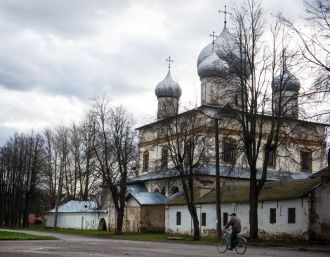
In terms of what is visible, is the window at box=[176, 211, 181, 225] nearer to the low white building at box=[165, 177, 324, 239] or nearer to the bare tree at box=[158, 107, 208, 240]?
the low white building at box=[165, 177, 324, 239]

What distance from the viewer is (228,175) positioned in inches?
1483

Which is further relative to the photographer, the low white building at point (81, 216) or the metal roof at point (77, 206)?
→ the metal roof at point (77, 206)

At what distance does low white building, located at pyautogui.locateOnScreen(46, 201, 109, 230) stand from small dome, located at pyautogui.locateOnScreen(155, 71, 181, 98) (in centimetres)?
1511

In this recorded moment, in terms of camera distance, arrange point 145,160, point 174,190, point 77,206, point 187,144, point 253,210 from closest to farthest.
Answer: point 253,210 < point 187,144 < point 174,190 < point 145,160 < point 77,206

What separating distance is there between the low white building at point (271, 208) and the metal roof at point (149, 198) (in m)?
→ 4.85

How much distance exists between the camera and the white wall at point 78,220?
67.4m

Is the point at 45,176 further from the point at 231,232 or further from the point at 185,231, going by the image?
the point at 231,232

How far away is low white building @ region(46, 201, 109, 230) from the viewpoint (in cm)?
6612

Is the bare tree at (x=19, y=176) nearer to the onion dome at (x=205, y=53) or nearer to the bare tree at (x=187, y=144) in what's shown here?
the onion dome at (x=205, y=53)

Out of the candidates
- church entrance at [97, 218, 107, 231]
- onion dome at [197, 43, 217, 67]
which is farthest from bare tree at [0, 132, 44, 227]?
onion dome at [197, 43, 217, 67]

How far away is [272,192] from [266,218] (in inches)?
81.0

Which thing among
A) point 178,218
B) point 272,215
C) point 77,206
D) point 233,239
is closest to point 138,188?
point 178,218

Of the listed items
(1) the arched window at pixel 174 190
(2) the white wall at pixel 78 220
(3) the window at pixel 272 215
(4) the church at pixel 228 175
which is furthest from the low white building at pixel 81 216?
(3) the window at pixel 272 215

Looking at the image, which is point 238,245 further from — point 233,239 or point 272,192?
point 272,192
